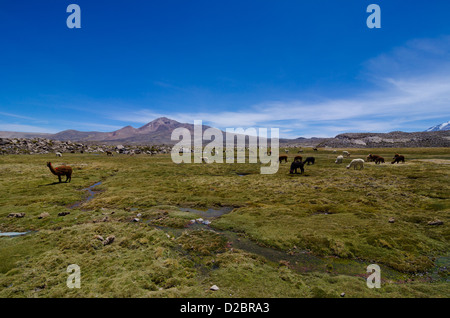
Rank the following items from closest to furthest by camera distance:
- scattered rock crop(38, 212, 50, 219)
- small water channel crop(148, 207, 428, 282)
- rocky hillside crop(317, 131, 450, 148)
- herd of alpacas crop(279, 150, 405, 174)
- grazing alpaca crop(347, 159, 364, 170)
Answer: small water channel crop(148, 207, 428, 282) → scattered rock crop(38, 212, 50, 219) → herd of alpacas crop(279, 150, 405, 174) → grazing alpaca crop(347, 159, 364, 170) → rocky hillside crop(317, 131, 450, 148)

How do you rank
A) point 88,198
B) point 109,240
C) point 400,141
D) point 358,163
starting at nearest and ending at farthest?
→ point 109,240, point 88,198, point 358,163, point 400,141

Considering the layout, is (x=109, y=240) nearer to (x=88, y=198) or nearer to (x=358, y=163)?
(x=88, y=198)

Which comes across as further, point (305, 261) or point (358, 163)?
point (358, 163)

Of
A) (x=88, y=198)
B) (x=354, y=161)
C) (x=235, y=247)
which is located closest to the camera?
(x=235, y=247)

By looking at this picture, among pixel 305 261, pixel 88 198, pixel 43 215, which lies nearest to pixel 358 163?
pixel 305 261

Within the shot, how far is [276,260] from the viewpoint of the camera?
30.5 ft

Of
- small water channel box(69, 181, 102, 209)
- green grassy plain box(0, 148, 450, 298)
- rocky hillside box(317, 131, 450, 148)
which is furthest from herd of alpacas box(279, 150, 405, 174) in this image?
rocky hillside box(317, 131, 450, 148)

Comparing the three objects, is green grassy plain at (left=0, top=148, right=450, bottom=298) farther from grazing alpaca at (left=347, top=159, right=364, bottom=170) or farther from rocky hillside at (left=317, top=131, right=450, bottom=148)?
rocky hillside at (left=317, top=131, right=450, bottom=148)

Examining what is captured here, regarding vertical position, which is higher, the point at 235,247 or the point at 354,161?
the point at 354,161

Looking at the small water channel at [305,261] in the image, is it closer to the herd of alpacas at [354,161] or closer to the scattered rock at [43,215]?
the scattered rock at [43,215]

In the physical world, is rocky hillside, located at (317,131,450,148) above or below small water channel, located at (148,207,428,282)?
above

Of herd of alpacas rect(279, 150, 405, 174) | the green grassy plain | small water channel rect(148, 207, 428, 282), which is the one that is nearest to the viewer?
the green grassy plain

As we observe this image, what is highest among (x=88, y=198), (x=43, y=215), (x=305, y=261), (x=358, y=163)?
(x=358, y=163)
